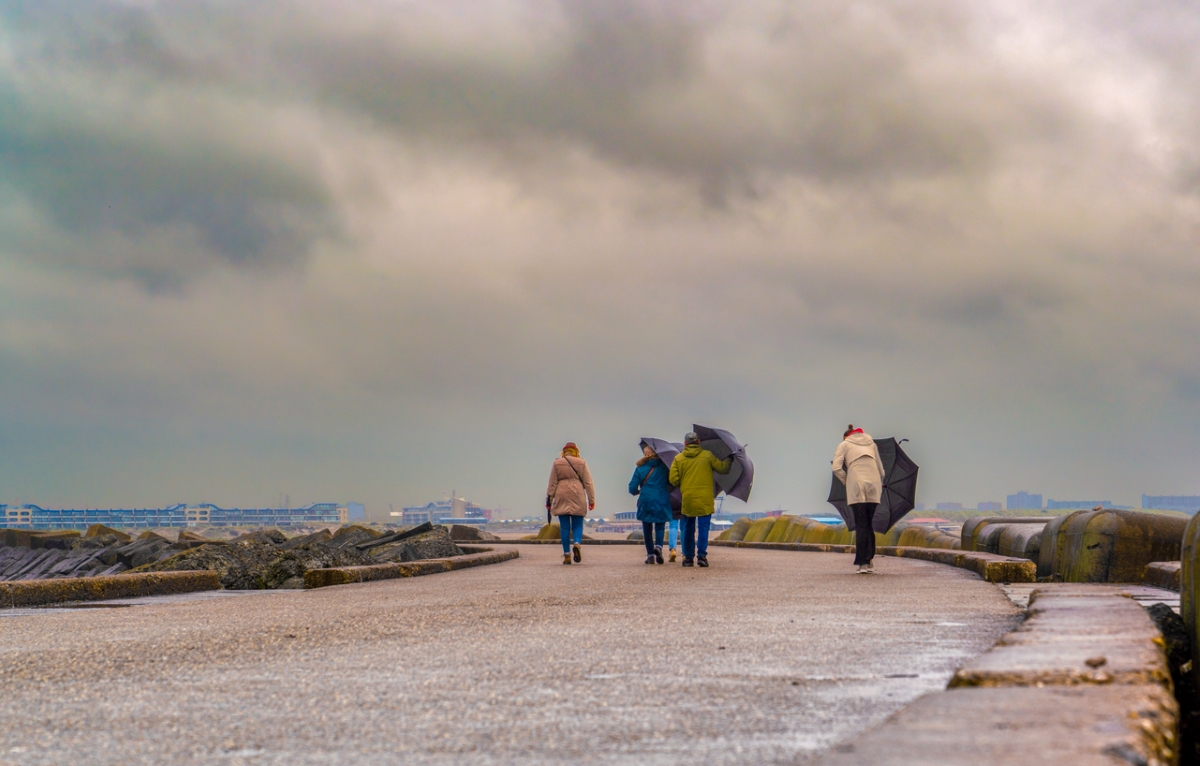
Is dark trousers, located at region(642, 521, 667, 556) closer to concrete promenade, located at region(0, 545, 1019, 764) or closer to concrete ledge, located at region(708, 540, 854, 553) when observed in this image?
concrete ledge, located at region(708, 540, 854, 553)

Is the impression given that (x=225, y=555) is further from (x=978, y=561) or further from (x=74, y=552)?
(x=74, y=552)

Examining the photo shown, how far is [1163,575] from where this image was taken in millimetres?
9672

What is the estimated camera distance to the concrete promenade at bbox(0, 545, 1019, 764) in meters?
3.71

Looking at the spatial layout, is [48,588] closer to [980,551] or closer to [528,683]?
[528,683]

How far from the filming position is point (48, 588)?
11023mm

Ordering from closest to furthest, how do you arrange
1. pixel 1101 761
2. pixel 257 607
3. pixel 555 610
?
pixel 1101 761 → pixel 555 610 → pixel 257 607

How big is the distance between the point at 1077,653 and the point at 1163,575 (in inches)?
258

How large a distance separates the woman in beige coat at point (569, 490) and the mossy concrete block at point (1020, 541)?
6089 mm

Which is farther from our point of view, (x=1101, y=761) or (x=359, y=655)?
(x=359, y=655)

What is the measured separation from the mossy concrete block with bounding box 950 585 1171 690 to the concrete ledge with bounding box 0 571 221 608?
365 inches

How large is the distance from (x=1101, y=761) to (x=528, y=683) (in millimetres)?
2872

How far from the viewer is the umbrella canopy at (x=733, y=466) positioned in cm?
Answer: 1802

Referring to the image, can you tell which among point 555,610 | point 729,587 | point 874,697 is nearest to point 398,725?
point 874,697

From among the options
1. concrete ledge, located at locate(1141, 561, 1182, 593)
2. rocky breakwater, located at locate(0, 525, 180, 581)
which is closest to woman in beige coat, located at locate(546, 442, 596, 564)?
concrete ledge, located at locate(1141, 561, 1182, 593)
